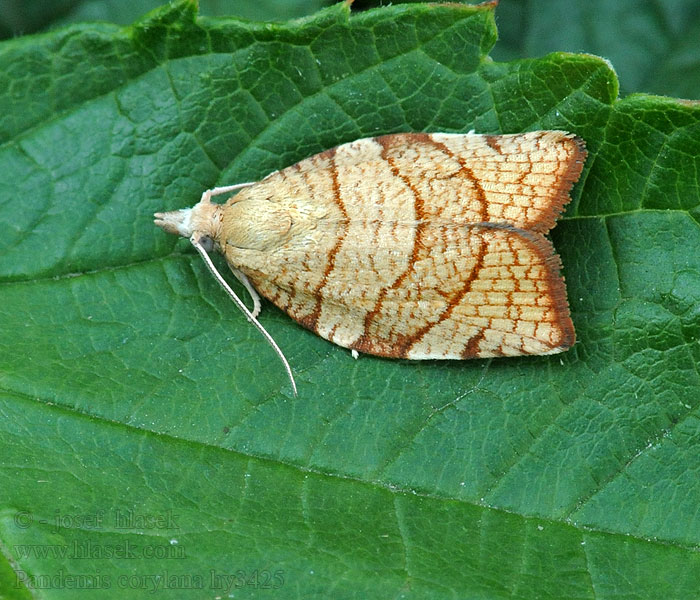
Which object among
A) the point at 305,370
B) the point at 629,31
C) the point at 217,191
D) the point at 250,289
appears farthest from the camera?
the point at 629,31

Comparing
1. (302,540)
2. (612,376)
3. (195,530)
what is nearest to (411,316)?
(612,376)

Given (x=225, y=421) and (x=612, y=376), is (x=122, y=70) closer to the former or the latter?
(x=225, y=421)

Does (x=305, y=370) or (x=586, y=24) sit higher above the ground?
(x=586, y=24)

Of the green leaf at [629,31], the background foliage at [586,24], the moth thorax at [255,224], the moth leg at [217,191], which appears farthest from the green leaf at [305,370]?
the green leaf at [629,31]

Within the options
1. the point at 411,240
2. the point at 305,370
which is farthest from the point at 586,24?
the point at 305,370

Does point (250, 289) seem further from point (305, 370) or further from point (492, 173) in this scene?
point (492, 173)

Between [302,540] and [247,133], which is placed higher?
[247,133]
